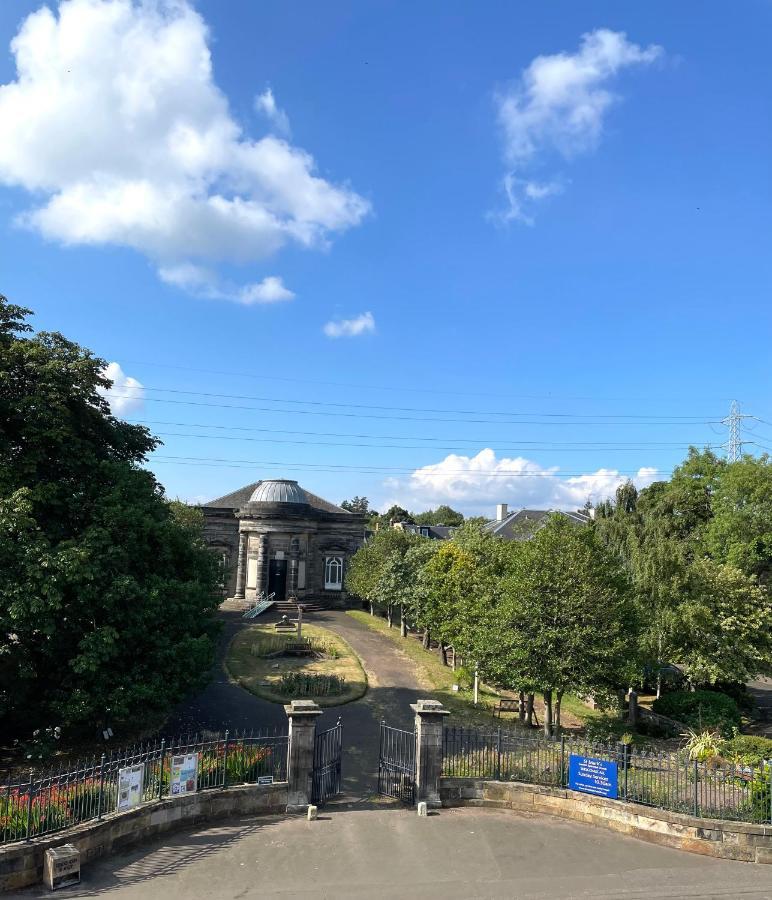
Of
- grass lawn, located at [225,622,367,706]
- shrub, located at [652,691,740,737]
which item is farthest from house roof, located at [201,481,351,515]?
shrub, located at [652,691,740,737]

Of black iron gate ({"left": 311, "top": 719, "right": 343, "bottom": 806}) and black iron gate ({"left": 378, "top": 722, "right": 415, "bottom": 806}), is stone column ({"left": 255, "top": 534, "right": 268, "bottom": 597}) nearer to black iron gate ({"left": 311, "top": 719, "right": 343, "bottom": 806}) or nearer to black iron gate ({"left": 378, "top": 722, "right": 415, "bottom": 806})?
black iron gate ({"left": 378, "top": 722, "right": 415, "bottom": 806})

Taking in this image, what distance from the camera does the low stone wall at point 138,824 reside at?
402 inches

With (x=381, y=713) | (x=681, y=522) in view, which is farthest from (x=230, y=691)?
(x=681, y=522)

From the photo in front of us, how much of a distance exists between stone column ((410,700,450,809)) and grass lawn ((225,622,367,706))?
32.0 ft

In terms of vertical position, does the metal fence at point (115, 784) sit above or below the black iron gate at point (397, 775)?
above

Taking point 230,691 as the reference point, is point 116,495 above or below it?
above

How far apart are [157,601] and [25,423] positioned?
225 inches

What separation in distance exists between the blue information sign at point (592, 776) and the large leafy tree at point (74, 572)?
9.56m

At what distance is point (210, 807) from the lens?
1302 cm

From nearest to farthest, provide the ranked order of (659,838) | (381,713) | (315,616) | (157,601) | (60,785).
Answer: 1. (60,785)
2. (659,838)
3. (157,601)
4. (381,713)
5. (315,616)

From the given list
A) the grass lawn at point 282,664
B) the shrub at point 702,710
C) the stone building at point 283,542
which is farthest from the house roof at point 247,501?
the shrub at point 702,710

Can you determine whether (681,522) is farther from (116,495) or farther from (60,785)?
(60,785)

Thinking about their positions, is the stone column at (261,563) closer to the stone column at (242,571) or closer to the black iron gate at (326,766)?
the stone column at (242,571)

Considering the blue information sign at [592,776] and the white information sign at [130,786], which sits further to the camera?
the blue information sign at [592,776]
